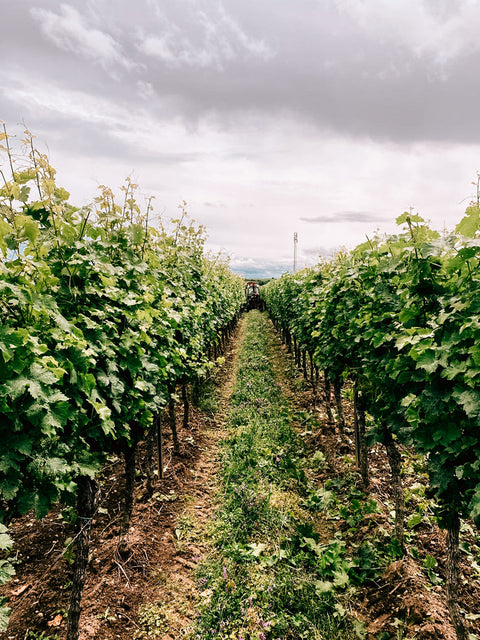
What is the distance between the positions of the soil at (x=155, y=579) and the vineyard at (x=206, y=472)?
2 cm

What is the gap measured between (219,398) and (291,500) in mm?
5072

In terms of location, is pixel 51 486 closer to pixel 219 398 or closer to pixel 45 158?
pixel 45 158

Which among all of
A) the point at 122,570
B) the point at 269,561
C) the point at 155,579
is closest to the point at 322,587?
the point at 269,561

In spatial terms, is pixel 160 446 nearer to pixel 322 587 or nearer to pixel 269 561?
pixel 269 561

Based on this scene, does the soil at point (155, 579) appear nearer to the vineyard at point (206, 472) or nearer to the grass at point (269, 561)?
the vineyard at point (206, 472)

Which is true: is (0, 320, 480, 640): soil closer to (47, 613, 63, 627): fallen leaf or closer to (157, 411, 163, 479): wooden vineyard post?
(47, 613, 63, 627): fallen leaf

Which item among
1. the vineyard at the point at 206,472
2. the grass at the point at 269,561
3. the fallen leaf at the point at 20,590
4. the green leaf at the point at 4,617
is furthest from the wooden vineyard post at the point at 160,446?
the green leaf at the point at 4,617

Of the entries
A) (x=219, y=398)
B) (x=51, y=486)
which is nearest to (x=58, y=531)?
(x=51, y=486)

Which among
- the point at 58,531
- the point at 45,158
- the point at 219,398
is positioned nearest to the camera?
the point at 45,158

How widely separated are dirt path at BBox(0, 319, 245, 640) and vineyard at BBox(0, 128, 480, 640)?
Answer: 2 centimetres

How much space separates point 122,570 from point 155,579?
0.37 meters

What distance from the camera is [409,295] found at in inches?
121

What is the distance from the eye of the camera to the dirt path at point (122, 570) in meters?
3.42

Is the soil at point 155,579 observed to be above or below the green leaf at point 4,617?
below
